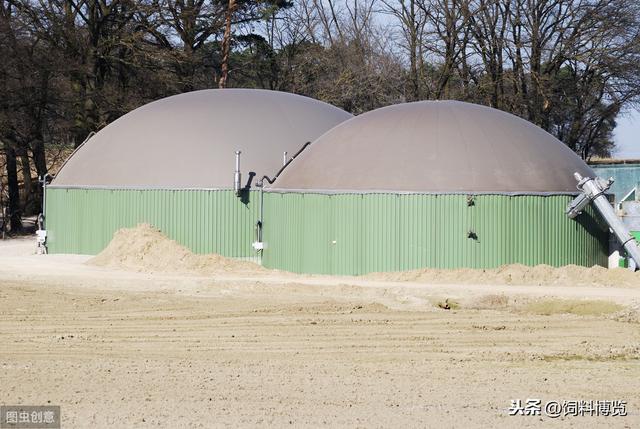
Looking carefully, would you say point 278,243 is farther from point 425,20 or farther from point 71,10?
point 425,20

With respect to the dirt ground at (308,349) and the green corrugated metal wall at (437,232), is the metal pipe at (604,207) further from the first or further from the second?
the dirt ground at (308,349)

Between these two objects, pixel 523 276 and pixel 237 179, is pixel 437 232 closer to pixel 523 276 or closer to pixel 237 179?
pixel 523 276

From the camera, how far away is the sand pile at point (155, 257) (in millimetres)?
27938

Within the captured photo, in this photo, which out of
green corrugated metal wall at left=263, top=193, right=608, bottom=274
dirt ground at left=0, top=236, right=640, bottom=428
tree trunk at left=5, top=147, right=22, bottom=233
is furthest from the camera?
tree trunk at left=5, top=147, right=22, bottom=233

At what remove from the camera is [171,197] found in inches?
1166

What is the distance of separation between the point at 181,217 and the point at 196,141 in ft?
8.64

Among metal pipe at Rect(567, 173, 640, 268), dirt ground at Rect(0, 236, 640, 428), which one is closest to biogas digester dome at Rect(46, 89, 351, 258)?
dirt ground at Rect(0, 236, 640, 428)

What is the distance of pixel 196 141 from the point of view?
30.7 metres

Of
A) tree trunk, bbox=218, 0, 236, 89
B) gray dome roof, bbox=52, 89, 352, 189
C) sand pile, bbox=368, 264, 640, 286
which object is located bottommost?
sand pile, bbox=368, 264, 640, 286

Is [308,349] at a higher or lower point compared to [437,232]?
lower

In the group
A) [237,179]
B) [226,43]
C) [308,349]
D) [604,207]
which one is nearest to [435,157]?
[604,207]

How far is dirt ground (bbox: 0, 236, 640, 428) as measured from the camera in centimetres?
1224

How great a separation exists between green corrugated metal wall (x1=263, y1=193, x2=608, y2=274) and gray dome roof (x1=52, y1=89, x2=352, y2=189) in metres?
4.37

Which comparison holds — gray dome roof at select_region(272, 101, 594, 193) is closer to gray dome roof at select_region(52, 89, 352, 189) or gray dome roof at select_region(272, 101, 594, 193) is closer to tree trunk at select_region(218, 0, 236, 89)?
gray dome roof at select_region(52, 89, 352, 189)
